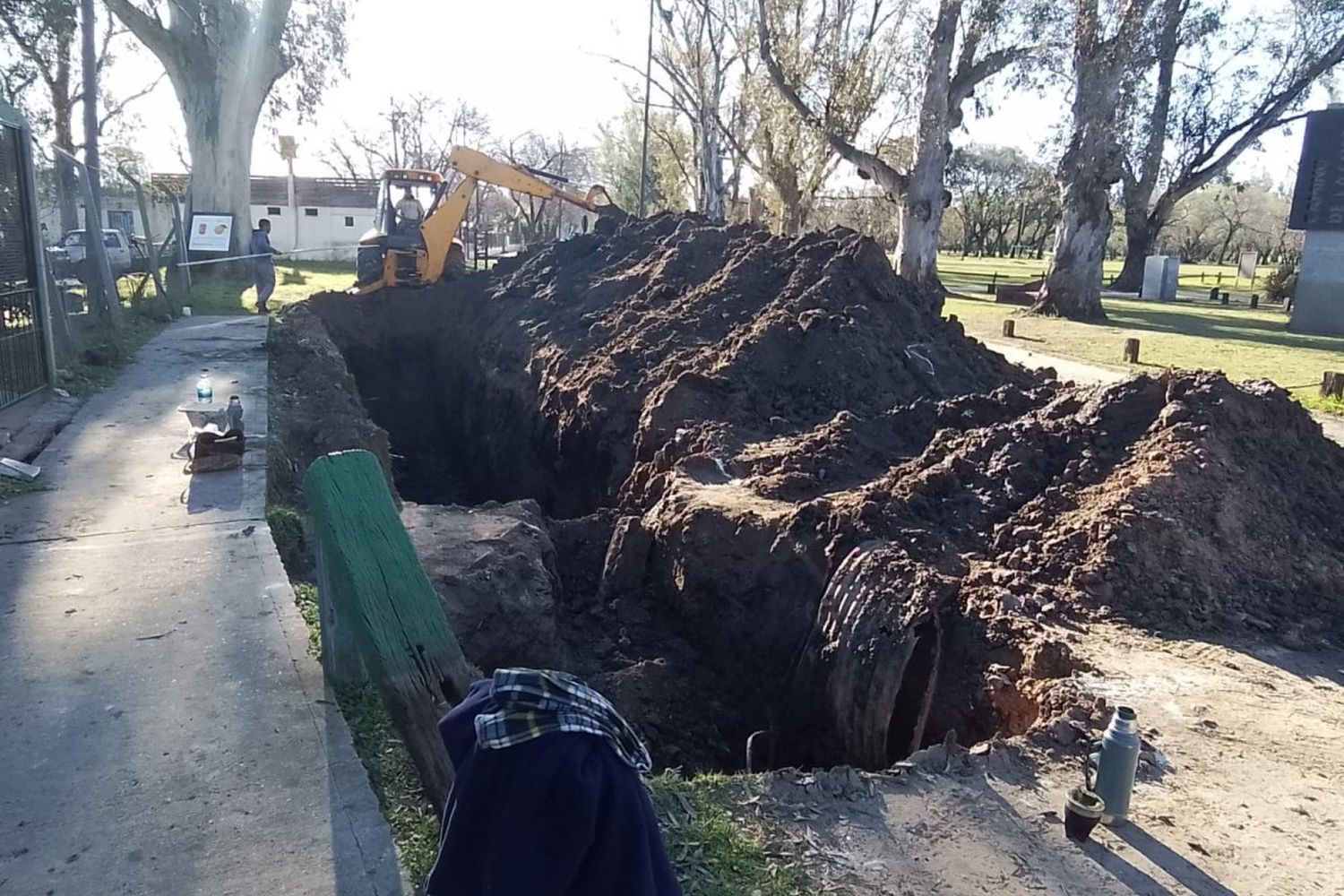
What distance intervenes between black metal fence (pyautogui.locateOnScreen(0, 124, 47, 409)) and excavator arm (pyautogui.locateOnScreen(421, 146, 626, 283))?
930 cm

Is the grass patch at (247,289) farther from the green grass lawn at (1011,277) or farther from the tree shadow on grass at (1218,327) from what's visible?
the green grass lawn at (1011,277)

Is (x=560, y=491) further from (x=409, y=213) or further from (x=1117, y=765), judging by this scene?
(x=409, y=213)

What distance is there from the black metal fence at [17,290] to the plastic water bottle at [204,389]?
53.7 inches

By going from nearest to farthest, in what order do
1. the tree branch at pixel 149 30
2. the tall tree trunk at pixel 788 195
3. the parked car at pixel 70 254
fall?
the parked car at pixel 70 254, the tree branch at pixel 149 30, the tall tree trunk at pixel 788 195

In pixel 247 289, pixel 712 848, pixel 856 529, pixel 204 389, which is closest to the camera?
pixel 712 848

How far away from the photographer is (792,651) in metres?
6.32

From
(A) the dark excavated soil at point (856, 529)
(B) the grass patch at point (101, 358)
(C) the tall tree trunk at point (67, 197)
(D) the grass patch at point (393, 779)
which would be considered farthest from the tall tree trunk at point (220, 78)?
(D) the grass patch at point (393, 779)

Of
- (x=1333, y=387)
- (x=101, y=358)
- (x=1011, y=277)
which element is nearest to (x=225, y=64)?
(x=101, y=358)

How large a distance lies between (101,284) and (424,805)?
12009 mm

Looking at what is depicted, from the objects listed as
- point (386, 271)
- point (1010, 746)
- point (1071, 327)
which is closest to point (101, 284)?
point (386, 271)

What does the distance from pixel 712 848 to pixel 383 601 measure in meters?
1.50

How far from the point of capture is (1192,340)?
1964 centimetres

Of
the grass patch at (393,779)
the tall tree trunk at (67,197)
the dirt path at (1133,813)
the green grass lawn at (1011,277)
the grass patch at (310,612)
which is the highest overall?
the tall tree trunk at (67,197)

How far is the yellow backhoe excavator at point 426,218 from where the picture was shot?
17.7 metres
